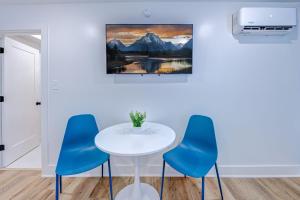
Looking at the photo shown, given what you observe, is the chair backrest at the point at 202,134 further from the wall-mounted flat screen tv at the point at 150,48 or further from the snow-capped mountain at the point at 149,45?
the snow-capped mountain at the point at 149,45

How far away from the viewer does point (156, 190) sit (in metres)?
1.94

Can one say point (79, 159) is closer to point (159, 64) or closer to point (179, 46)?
point (159, 64)

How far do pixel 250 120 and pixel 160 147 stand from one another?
1.55m

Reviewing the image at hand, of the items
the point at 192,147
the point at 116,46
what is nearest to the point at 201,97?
the point at 192,147

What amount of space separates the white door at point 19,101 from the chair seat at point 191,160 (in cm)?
251

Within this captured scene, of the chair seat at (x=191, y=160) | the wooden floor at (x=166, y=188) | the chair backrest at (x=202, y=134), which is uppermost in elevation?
the chair backrest at (x=202, y=134)

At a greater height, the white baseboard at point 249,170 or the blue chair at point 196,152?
the blue chair at point 196,152

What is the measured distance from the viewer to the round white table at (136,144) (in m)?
1.32

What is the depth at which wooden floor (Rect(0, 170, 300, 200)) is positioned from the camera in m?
1.87

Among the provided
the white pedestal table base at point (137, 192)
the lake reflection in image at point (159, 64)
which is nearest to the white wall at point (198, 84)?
the lake reflection in image at point (159, 64)

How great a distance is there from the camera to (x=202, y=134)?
1899 millimetres


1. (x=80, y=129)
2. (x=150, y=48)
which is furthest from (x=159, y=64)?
(x=80, y=129)

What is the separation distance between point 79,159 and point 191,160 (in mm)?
1111

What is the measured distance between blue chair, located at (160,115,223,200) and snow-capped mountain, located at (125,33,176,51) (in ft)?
3.14
